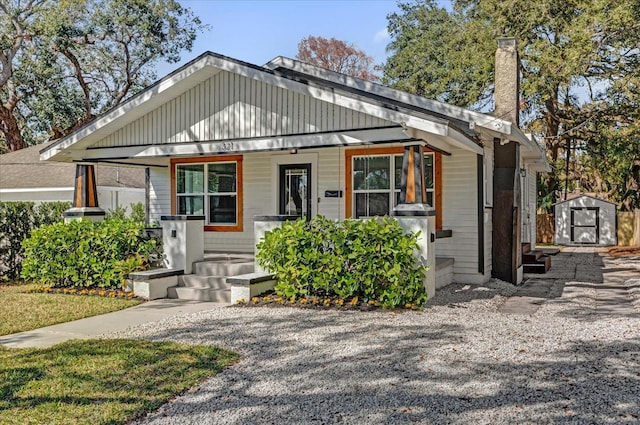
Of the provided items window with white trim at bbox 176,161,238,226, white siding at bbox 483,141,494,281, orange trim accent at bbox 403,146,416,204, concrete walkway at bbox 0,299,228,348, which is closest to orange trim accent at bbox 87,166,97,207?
window with white trim at bbox 176,161,238,226

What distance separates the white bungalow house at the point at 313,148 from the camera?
8.16 metres

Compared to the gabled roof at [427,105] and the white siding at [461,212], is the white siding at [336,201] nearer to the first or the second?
the white siding at [461,212]

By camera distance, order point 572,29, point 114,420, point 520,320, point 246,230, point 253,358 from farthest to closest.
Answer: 1. point 572,29
2. point 246,230
3. point 520,320
4. point 253,358
5. point 114,420

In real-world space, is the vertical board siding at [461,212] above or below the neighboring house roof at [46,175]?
below

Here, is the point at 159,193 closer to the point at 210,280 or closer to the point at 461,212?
the point at 210,280

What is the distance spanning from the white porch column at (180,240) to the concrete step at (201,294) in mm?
499

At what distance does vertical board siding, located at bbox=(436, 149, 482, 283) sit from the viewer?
31.4 ft

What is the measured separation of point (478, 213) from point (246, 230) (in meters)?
4.81

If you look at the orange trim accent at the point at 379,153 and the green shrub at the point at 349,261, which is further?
the orange trim accent at the point at 379,153

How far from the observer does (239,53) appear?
2531 centimetres

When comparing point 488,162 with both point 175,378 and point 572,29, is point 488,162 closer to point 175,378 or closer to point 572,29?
point 175,378

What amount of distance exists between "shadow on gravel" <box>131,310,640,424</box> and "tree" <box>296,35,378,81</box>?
29.5m

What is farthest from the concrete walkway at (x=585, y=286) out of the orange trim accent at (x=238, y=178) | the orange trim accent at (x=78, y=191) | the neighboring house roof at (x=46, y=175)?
the neighboring house roof at (x=46, y=175)

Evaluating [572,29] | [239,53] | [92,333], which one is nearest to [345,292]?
[92,333]
